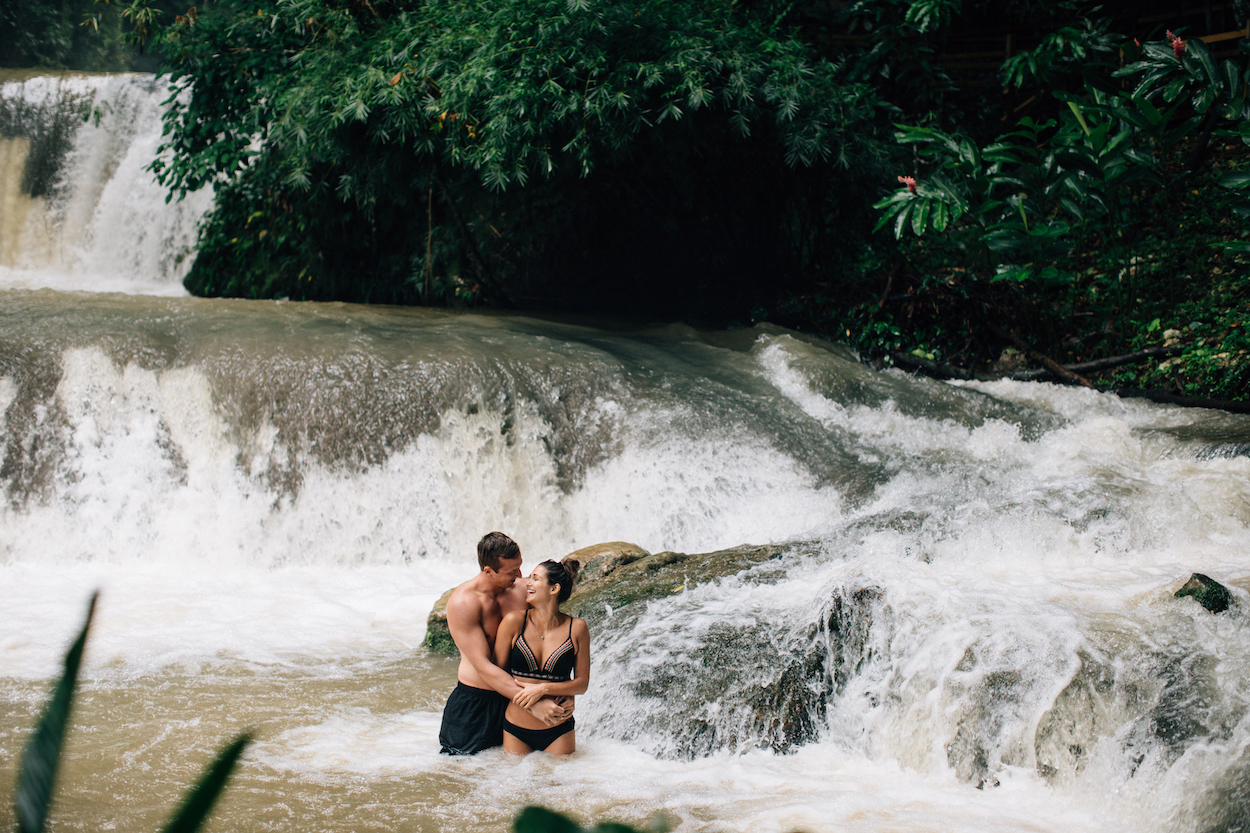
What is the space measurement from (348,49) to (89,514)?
5.12 m

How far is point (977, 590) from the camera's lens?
415 cm

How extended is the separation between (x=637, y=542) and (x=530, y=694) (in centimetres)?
305

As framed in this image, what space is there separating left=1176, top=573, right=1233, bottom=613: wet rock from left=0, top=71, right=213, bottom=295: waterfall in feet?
35.1

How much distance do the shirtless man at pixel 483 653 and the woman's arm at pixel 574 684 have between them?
0.04 metres

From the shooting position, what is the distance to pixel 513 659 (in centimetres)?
361

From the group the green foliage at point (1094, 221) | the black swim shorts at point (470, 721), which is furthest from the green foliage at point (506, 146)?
the black swim shorts at point (470, 721)

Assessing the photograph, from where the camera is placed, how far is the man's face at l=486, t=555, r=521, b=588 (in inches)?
145

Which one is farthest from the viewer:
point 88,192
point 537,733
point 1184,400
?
point 88,192

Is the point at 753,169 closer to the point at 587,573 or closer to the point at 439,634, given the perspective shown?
the point at 587,573

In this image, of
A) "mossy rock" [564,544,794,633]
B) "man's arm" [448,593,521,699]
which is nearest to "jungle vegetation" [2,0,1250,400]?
"mossy rock" [564,544,794,633]

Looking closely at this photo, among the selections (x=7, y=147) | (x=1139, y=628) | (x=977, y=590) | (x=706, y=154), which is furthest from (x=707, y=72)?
(x=7, y=147)

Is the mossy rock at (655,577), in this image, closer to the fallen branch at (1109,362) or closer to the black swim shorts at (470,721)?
the black swim shorts at (470,721)

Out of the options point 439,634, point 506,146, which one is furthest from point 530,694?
point 506,146

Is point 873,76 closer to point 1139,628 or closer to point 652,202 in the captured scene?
point 652,202
